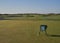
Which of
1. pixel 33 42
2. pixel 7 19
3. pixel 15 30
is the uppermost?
pixel 7 19

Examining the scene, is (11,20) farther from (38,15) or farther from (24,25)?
(38,15)

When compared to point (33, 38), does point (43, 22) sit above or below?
above

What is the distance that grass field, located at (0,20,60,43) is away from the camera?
1.04 metres

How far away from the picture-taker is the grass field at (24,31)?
1.04 meters

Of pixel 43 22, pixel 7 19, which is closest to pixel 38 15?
pixel 43 22

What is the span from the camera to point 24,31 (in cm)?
106

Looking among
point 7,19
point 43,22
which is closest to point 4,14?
point 7,19

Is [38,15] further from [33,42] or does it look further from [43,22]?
[33,42]

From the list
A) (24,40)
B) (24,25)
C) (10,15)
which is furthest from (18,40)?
(10,15)

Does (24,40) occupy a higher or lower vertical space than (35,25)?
lower

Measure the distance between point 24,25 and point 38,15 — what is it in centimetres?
17

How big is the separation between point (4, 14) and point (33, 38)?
0.38 m

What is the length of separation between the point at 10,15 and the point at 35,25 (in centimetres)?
27

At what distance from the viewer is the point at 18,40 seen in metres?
1.05
